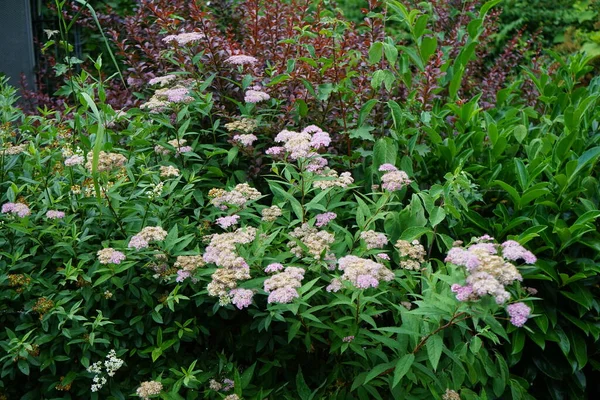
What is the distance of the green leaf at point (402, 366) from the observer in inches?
82.7

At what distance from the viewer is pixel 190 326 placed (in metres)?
2.52

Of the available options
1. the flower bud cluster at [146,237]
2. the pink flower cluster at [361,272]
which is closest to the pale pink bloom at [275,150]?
the flower bud cluster at [146,237]

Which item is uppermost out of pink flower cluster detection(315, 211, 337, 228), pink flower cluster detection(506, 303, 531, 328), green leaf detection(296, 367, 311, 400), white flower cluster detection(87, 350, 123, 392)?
pink flower cluster detection(506, 303, 531, 328)

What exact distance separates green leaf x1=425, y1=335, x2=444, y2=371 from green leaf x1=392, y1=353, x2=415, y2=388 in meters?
0.08

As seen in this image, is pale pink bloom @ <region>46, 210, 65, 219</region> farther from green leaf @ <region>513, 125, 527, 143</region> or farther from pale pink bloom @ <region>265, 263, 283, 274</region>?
green leaf @ <region>513, 125, 527, 143</region>

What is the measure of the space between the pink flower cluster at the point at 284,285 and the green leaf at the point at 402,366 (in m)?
0.40

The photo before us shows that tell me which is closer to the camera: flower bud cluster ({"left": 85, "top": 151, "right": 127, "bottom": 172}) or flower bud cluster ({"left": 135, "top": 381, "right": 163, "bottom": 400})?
flower bud cluster ({"left": 135, "top": 381, "right": 163, "bottom": 400})

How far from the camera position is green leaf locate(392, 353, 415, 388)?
210cm

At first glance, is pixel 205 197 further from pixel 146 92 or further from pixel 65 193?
pixel 146 92

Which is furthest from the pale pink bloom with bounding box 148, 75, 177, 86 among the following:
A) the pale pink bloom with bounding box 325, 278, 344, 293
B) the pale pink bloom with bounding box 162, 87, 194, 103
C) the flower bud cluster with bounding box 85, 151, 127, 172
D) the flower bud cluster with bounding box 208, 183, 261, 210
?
the pale pink bloom with bounding box 325, 278, 344, 293

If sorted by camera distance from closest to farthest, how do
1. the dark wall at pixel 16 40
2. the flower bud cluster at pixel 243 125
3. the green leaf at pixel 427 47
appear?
1. the flower bud cluster at pixel 243 125
2. the green leaf at pixel 427 47
3. the dark wall at pixel 16 40

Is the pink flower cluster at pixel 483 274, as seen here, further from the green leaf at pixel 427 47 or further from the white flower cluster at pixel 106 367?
the green leaf at pixel 427 47

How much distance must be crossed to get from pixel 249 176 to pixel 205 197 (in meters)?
0.24

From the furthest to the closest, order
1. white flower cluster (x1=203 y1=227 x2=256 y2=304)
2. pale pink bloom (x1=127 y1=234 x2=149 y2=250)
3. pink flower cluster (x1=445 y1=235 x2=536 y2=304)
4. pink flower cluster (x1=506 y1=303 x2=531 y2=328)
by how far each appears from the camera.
Answer: pale pink bloom (x1=127 y1=234 x2=149 y2=250), white flower cluster (x1=203 y1=227 x2=256 y2=304), pink flower cluster (x1=506 y1=303 x2=531 y2=328), pink flower cluster (x1=445 y1=235 x2=536 y2=304)
